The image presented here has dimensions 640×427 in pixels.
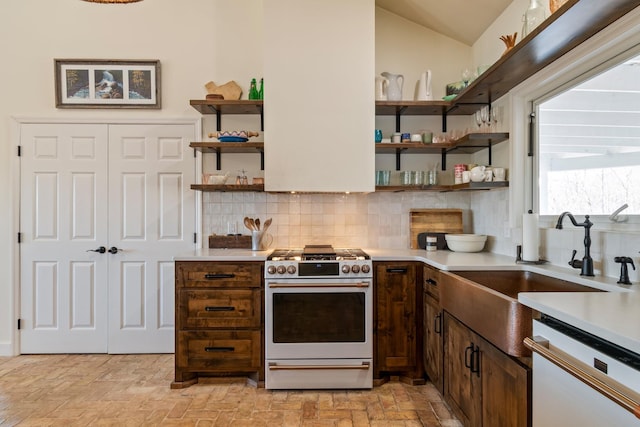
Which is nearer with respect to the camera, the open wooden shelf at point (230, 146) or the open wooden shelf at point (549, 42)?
the open wooden shelf at point (549, 42)

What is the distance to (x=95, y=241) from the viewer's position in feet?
11.4

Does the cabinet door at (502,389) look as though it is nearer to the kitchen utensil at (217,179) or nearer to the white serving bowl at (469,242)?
the white serving bowl at (469,242)

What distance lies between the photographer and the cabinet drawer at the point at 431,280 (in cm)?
253

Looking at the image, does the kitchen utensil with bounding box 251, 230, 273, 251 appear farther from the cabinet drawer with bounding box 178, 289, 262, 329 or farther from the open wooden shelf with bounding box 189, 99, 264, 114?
the open wooden shelf with bounding box 189, 99, 264, 114

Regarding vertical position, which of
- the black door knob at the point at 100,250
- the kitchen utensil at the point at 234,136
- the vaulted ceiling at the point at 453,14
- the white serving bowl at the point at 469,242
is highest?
the vaulted ceiling at the point at 453,14

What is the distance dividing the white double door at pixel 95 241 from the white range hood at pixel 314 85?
1.13m

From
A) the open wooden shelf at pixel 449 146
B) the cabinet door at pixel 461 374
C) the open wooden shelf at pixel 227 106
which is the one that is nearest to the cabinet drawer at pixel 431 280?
the cabinet door at pixel 461 374

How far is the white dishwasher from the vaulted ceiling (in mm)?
2437

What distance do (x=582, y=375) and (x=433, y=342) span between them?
5.10 feet

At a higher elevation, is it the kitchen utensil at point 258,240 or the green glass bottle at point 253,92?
the green glass bottle at point 253,92

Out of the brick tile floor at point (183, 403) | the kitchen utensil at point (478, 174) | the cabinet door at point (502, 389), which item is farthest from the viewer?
the kitchen utensil at point (478, 174)

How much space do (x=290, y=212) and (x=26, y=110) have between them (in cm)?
249

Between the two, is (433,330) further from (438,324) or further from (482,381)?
(482,381)

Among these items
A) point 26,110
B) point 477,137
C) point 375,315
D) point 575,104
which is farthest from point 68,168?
point 575,104
